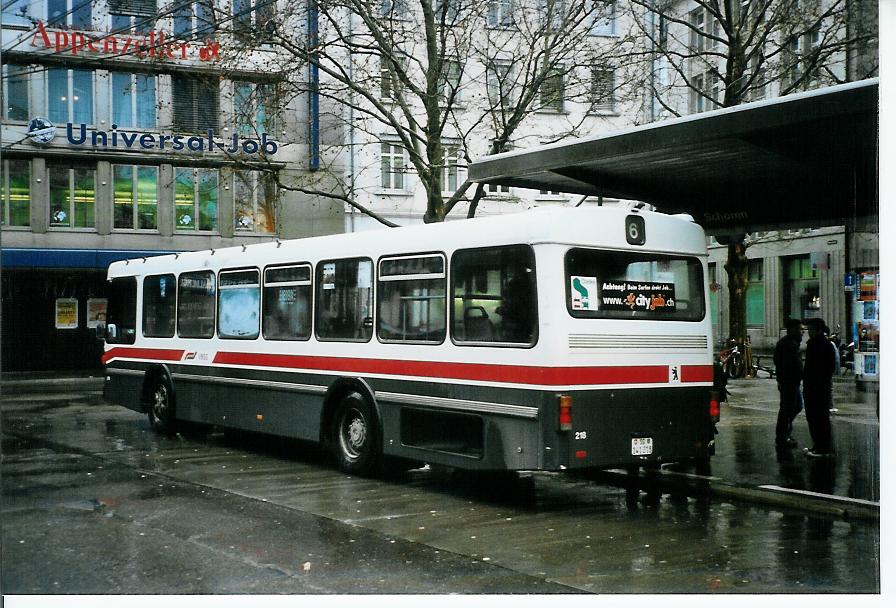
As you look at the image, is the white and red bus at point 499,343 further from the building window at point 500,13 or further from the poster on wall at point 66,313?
the poster on wall at point 66,313

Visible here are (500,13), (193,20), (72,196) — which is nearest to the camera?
(193,20)

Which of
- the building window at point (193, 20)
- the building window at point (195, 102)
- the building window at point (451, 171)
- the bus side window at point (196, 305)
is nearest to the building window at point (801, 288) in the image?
the building window at point (451, 171)

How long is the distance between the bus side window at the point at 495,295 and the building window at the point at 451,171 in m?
10.0

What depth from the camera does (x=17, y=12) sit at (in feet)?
30.1

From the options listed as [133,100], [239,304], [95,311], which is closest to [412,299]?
[239,304]

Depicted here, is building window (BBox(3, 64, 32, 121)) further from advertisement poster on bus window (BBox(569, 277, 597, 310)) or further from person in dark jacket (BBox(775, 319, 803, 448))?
person in dark jacket (BBox(775, 319, 803, 448))

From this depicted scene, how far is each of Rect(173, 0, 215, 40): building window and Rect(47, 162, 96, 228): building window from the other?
14.0 ft

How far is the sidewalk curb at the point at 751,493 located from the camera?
31.6 feet

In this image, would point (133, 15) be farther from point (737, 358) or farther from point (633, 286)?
point (737, 358)

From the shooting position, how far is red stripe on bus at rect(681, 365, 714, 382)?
1053cm

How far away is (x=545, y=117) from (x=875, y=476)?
456 inches

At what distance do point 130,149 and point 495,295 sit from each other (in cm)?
1418

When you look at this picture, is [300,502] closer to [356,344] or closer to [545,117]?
[356,344]
